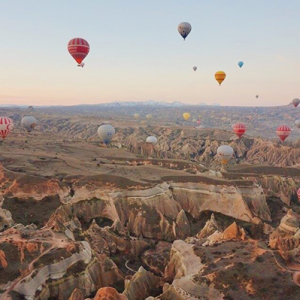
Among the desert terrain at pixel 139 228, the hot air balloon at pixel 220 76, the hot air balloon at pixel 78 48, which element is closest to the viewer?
the desert terrain at pixel 139 228

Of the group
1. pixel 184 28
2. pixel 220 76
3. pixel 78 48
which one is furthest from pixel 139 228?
pixel 220 76

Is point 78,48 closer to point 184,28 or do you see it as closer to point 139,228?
point 184,28

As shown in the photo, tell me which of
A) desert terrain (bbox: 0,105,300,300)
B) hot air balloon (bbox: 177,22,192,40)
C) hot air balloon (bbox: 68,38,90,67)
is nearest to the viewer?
desert terrain (bbox: 0,105,300,300)

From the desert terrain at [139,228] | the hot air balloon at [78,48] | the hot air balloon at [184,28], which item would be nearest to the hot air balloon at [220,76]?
the hot air balloon at [184,28]

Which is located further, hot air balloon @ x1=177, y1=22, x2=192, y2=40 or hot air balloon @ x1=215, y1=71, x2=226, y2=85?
hot air balloon @ x1=215, y1=71, x2=226, y2=85

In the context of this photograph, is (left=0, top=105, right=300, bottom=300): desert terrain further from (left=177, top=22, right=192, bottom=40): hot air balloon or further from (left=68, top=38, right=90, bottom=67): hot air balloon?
(left=177, top=22, right=192, bottom=40): hot air balloon

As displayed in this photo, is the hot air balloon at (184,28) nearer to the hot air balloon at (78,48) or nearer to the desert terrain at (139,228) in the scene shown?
the hot air balloon at (78,48)

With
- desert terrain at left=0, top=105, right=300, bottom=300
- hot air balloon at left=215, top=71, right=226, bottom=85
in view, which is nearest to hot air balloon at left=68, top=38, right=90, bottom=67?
desert terrain at left=0, top=105, right=300, bottom=300
